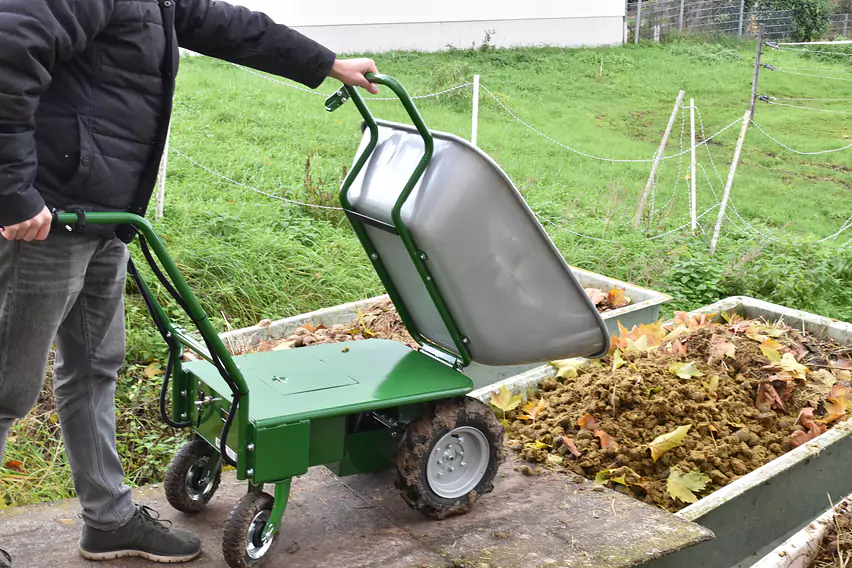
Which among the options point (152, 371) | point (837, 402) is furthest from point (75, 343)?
point (837, 402)

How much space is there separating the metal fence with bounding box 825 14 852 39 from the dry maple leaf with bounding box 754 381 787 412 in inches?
920

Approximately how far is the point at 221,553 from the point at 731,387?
95.7 inches

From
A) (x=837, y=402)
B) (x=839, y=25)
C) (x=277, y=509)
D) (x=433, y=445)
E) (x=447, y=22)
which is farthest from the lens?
(x=839, y=25)

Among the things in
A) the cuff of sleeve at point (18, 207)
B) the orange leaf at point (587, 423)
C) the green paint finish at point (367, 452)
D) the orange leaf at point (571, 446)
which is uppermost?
the cuff of sleeve at point (18, 207)

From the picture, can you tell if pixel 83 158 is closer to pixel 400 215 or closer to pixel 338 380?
pixel 400 215

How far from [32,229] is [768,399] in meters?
3.30

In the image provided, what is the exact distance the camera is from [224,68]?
45.5 feet

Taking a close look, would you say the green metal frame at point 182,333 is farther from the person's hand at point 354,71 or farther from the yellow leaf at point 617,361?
the yellow leaf at point 617,361

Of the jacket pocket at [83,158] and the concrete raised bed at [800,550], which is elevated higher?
the jacket pocket at [83,158]

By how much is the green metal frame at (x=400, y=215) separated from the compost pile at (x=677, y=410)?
2.60ft

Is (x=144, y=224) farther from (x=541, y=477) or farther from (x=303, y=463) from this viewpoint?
(x=541, y=477)

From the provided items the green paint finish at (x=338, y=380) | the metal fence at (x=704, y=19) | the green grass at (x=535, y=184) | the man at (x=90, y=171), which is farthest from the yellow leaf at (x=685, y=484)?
the metal fence at (x=704, y=19)

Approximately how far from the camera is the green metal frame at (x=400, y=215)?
9.62ft

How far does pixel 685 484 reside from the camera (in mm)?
3598
